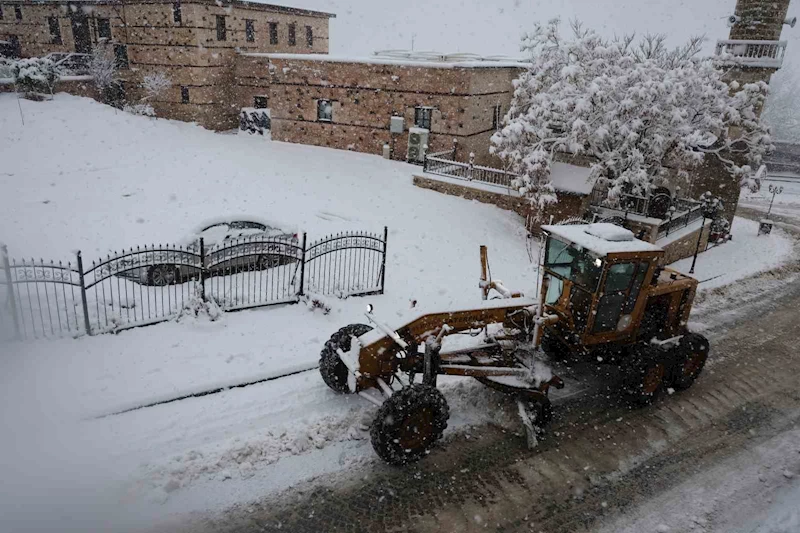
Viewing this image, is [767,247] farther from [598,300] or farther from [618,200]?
[598,300]

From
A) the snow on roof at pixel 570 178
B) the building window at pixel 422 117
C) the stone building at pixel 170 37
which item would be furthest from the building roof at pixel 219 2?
the snow on roof at pixel 570 178

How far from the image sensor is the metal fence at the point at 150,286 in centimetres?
902

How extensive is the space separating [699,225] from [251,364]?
1606cm

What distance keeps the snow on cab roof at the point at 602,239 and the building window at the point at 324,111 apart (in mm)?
18457

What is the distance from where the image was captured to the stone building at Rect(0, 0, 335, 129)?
87.1 feet

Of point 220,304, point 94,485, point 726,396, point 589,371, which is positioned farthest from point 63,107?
point 726,396

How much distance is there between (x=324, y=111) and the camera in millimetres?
24922

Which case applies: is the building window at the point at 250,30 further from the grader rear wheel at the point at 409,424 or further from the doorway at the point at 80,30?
the grader rear wheel at the point at 409,424

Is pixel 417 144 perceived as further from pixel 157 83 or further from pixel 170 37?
pixel 157 83

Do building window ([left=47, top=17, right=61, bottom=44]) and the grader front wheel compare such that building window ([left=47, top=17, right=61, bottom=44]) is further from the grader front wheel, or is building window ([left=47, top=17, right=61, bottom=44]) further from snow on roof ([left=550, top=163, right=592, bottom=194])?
the grader front wheel

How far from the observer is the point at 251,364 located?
8.90 meters

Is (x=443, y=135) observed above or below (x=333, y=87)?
below

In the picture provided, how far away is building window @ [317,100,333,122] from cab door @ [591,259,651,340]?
1940 centimetres

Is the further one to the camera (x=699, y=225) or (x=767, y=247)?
(x=767, y=247)
